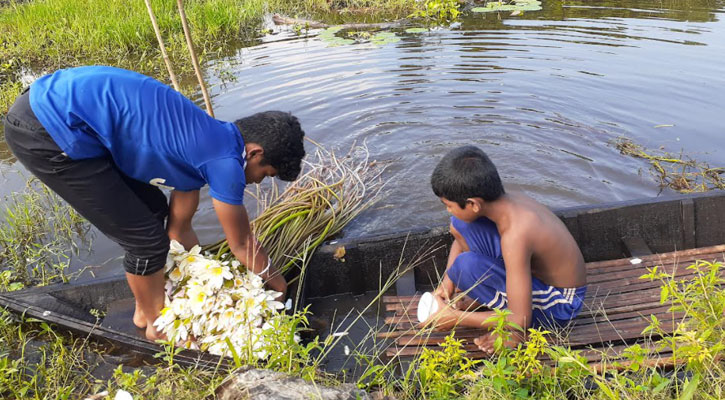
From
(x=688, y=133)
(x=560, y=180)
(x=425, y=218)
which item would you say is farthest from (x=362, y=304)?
(x=688, y=133)

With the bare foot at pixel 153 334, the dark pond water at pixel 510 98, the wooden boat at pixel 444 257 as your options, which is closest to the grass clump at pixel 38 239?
the dark pond water at pixel 510 98

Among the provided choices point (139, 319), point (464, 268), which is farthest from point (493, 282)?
point (139, 319)

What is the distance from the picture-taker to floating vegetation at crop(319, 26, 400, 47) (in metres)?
8.24

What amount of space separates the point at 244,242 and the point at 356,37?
6.93m

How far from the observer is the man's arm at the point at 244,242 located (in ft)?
7.03

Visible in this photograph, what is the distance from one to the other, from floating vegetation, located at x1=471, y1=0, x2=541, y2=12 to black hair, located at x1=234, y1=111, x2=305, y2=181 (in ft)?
28.1

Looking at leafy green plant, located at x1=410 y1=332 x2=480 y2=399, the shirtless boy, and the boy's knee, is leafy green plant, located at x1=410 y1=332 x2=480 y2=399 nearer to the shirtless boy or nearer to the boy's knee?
the shirtless boy

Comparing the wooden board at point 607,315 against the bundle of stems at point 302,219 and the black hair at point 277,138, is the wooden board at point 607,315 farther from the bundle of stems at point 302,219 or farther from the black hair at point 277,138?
the black hair at point 277,138

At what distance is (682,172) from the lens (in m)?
4.13

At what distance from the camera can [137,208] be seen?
2.26m

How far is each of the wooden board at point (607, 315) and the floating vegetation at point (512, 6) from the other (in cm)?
784

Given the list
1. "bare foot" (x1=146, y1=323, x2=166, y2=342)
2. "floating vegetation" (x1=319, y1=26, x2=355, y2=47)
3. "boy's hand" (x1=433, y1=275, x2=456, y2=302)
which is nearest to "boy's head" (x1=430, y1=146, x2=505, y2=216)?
"boy's hand" (x1=433, y1=275, x2=456, y2=302)

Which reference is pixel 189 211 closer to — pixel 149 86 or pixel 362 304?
pixel 149 86

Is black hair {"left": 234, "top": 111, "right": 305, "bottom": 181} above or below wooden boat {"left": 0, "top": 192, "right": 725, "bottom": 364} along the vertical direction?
above
